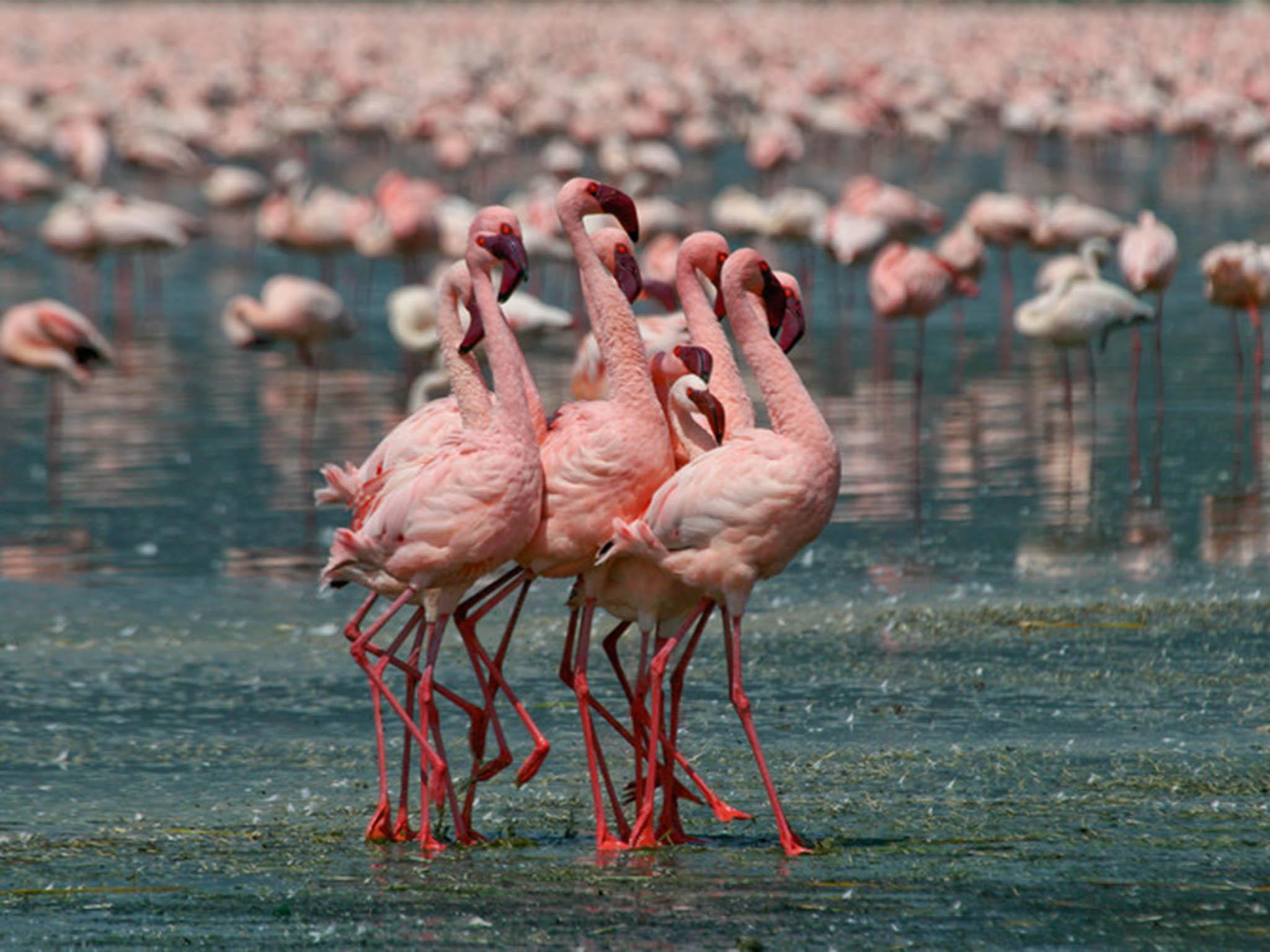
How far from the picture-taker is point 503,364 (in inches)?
212

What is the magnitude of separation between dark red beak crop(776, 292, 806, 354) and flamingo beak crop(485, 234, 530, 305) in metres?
0.63

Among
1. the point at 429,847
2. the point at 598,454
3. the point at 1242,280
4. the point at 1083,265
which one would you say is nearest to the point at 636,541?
the point at 598,454

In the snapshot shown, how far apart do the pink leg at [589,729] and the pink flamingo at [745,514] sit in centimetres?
7

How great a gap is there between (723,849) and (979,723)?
128 cm

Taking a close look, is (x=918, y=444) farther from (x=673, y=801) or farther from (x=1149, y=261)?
(x=673, y=801)

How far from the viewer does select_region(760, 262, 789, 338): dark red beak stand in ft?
17.8

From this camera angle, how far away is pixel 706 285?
10562 millimetres

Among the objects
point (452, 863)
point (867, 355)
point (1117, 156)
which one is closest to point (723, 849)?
point (452, 863)

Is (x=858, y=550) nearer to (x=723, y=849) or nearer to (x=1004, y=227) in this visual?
(x=723, y=849)

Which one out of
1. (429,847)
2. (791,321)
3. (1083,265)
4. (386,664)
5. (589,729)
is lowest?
(429,847)

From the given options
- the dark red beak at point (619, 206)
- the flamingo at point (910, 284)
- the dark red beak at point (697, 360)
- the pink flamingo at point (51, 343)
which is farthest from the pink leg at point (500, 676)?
the flamingo at point (910, 284)

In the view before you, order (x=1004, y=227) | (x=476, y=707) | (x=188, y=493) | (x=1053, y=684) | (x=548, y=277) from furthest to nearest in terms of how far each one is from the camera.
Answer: (x=548, y=277) < (x=1004, y=227) < (x=188, y=493) < (x=1053, y=684) < (x=476, y=707)

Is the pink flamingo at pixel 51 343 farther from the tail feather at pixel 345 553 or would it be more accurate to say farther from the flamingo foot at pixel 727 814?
the flamingo foot at pixel 727 814

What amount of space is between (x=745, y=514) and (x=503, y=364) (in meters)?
0.69
